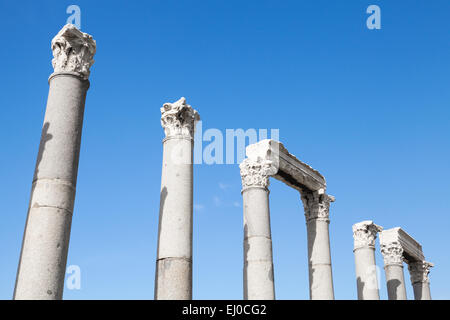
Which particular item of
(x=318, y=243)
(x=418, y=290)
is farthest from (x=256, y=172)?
(x=418, y=290)

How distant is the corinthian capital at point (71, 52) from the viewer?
1459cm

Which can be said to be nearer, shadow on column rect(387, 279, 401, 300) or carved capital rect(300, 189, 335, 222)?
carved capital rect(300, 189, 335, 222)

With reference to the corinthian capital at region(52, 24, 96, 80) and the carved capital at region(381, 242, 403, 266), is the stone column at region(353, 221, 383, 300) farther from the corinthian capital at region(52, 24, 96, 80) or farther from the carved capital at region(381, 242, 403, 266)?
the corinthian capital at region(52, 24, 96, 80)

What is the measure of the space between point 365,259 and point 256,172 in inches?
471

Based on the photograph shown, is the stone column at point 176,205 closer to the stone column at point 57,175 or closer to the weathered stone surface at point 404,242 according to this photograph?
the stone column at point 57,175

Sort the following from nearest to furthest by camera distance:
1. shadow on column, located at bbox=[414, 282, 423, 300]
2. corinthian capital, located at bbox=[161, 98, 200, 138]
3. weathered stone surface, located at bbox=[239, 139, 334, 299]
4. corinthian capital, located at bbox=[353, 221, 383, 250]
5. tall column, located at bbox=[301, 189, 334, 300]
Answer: corinthian capital, located at bbox=[161, 98, 200, 138] < weathered stone surface, located at bbox=[239, 139, 334, 299] < tall column, located at bbox=[301, 189, 334, 300] < corinthian capital, located at bbox=[353, 221, 383, 250] < shadow on column, located at bbox=[414, 282, 423, 300]

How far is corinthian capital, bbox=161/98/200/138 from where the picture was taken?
763 inches

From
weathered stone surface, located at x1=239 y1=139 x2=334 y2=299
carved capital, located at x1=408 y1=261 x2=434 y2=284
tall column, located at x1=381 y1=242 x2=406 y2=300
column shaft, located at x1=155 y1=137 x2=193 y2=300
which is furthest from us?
carved capital, located at x1=408 y1=261 x2=434 y2=284

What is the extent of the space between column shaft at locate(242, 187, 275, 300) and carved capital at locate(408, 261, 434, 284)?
72.8 ft

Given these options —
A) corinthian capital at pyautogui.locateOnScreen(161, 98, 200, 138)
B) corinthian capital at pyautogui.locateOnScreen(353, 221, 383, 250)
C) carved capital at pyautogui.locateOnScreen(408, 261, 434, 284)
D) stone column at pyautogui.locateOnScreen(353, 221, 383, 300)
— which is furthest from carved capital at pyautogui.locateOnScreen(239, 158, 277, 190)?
carved capital at pyautogui.locateOnScreen(408, 261, 434, 284)

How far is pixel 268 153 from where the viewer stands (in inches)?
1058

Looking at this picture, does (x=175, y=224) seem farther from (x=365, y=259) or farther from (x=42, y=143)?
(x=365, y=259)
